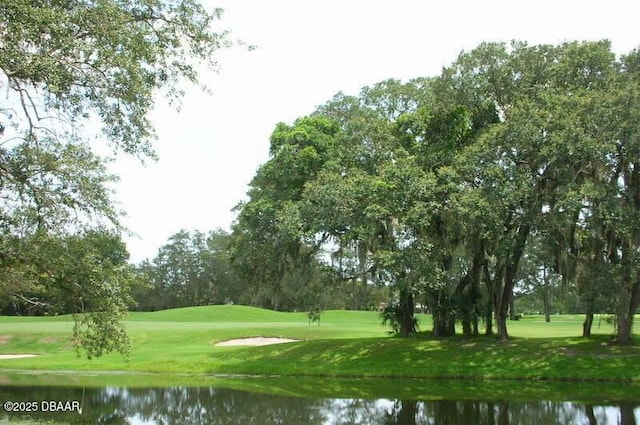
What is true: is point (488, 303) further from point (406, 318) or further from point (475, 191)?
point (475, 191)

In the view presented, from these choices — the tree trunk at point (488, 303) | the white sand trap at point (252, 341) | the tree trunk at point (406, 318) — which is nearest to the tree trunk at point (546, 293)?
the tree trunk at point (488, 303)

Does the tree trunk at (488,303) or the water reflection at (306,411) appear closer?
the water reflection at (306,411)

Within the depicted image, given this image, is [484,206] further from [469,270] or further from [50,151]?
[50,151]

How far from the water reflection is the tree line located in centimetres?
661

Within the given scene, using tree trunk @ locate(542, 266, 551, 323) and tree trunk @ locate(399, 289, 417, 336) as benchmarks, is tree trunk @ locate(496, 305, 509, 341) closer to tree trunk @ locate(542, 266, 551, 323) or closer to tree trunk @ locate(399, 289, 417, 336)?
tree trunk @ locate(542, 266, 551, 323)

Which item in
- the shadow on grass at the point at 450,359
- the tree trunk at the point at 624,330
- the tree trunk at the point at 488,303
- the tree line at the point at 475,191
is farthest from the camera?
the tree trunk at the point at 488,303

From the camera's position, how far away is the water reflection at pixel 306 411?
49.8 feet

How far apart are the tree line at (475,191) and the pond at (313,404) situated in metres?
4.62

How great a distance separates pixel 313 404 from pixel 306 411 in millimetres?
→ 1213

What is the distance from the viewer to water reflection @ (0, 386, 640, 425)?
49.8 ft

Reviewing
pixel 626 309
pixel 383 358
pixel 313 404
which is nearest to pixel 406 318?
pixel 383 358

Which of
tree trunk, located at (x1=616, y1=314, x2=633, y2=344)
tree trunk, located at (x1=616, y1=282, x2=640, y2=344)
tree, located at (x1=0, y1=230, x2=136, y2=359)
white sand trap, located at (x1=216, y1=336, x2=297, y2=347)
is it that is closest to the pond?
tree, located at (x1=0, y1=230, x2=136, y2=359)

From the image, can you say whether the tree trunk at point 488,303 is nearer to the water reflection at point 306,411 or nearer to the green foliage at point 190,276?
the water reflection at point 306,411

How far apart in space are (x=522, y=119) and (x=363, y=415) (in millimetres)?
12637
